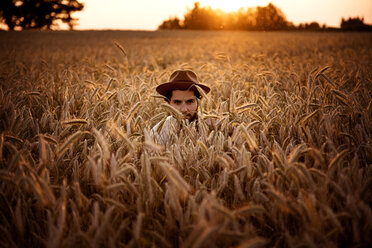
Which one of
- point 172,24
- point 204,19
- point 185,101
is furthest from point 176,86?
point 172,24

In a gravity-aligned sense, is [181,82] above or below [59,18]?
below

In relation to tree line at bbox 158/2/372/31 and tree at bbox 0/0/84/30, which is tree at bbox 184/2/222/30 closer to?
tree line at bbox 158/2/372/31

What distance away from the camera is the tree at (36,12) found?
3438cm

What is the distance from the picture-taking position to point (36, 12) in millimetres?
35500

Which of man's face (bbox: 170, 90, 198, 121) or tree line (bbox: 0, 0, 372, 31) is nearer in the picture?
man's face (bbox: 170, 90, 198, 121)

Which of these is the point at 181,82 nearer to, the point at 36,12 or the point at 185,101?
the point at 185,101

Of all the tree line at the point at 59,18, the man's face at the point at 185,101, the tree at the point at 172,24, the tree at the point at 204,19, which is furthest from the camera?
the tree at the point at 172,24

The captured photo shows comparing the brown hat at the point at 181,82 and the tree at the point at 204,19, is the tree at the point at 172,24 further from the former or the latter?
the brown hat at the point at 181,82

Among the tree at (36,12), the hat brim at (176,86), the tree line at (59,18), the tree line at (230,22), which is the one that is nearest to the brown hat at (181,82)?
the hat brim at (176,86)

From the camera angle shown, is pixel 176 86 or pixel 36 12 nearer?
pixel 176 86

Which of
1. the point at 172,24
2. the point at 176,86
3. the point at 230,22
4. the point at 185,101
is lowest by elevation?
the point at 185,101

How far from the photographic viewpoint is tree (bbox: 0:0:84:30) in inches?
1353

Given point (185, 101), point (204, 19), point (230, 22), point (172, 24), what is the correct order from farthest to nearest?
point (172, 24) < point (204, 19) < point (230, 22) < point (185, 101)

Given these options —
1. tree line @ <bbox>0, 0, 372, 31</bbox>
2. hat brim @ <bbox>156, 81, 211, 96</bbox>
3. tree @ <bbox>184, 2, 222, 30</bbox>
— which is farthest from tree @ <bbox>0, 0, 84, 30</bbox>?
hat brim @ <bbox>156, 81, 211, 96</bbox>
